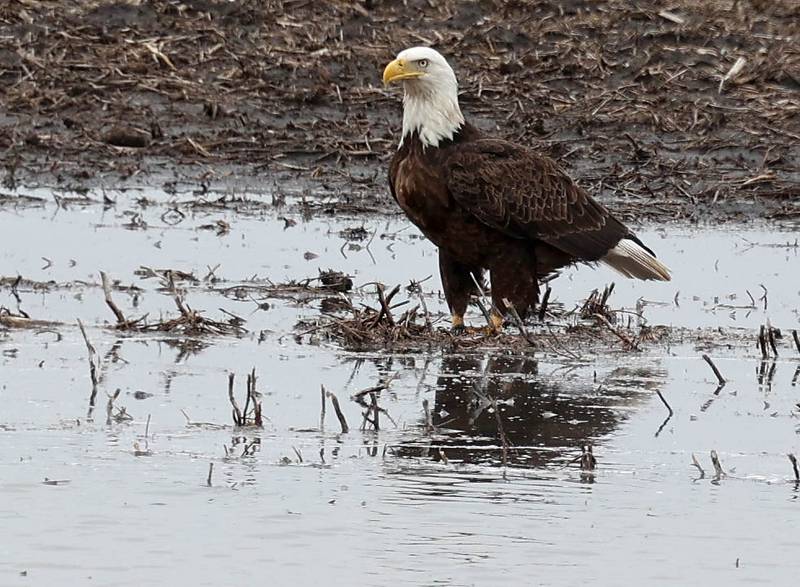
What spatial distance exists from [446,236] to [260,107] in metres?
5.36

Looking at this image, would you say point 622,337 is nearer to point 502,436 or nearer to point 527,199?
point 527,199

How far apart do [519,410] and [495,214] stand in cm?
170

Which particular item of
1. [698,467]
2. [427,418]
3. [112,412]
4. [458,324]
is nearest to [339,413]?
[427,418]

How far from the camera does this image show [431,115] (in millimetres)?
9680

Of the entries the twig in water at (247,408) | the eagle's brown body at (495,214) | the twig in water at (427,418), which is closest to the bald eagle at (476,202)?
the eagle's brown body at (495,214)

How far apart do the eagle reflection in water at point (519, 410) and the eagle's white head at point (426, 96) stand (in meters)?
1.18

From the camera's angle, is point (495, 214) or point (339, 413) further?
point (495, 214)

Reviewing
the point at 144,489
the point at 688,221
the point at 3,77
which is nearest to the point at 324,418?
the point at 144,489

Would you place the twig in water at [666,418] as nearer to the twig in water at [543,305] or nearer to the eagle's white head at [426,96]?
the twig in water at [543,305]

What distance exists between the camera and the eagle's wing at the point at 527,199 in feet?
31.3

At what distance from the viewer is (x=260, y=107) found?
14711mm

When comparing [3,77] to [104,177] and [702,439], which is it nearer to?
[104,177]

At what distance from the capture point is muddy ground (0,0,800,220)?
13.7 metres

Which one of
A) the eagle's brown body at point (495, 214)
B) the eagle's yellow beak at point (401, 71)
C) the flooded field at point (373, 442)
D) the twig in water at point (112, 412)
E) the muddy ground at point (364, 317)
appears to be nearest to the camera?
the flooded field at point (373, 442)
